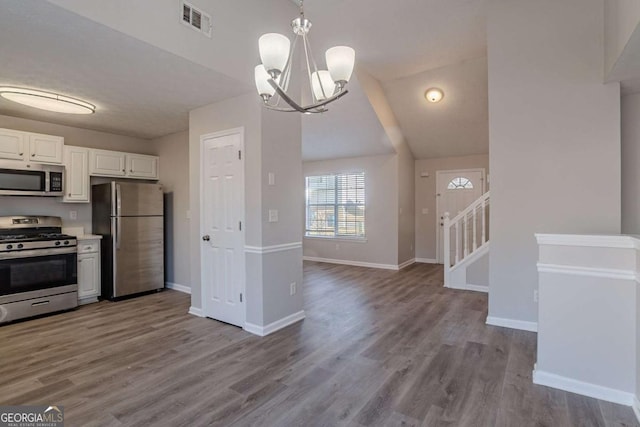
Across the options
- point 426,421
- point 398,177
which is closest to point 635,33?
point 426,421

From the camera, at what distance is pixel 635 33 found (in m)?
2.06

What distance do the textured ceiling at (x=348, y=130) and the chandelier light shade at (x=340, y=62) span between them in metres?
3.01

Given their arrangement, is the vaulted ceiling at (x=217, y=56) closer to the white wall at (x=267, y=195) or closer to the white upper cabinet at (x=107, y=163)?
the white wall at (x=267, y=195)

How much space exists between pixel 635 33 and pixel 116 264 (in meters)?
5.68

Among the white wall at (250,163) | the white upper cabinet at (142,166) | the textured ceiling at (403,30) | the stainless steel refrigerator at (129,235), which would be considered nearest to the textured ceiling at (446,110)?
the textured ceiling at (403,30)

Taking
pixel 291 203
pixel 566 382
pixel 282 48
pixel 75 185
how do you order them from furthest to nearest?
pixel 75 185, pixel 291 203, pixel 566 382, pixel 282 48

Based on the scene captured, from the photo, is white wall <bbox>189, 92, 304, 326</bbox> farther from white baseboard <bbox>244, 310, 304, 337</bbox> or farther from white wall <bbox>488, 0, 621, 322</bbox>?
white wall <bbox>488, 0, 621, 322</bbox>

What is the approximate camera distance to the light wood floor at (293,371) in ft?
6.61

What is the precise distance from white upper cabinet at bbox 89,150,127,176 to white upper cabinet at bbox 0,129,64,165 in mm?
402

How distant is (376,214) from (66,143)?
541cm

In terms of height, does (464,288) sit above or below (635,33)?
below

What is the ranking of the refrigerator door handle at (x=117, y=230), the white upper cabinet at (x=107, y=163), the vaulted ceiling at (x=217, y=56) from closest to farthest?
the vaulted ceiling at (x=217, y=56) → the refrigerator door handle at (x=117, y=230) → the white upper cabinet at (x=107, y=163)

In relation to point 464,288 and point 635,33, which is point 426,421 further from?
point 464,288

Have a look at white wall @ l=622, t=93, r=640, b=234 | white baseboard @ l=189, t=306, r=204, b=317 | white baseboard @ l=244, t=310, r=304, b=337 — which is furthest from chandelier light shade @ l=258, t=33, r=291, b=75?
white wall @ l=622, t=93, r=640, b=234
